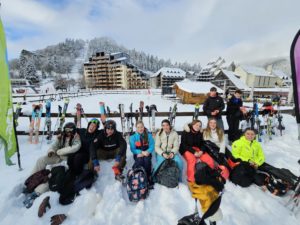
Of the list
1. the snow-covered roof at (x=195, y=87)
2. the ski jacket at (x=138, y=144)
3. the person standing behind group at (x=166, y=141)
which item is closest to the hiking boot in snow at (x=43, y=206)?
the ski jacket at (x=138, y=144)

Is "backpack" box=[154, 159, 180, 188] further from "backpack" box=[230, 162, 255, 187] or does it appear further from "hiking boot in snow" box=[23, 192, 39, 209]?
"hiking boot in snow" box=[23, 192, 39, 209]

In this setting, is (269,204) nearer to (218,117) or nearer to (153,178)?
(153,178)

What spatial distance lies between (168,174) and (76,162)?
175 cm

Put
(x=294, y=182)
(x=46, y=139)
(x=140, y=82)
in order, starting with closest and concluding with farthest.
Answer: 1. (x=294, y=182)
2. (x=46, y=139)
3. (x=140, y=82)

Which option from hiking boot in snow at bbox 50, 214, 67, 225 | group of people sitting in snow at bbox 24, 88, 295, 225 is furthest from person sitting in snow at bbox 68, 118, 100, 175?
hiking boot in snow at bbox 50, 214, 67, 225

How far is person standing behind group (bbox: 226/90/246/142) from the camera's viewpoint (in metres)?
5.05

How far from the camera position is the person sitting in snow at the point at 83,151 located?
10.4ft

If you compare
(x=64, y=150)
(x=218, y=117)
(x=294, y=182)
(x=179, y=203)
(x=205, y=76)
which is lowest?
(x=179, y=203)

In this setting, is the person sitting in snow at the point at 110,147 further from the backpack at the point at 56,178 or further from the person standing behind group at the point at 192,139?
the person standing behind group at the point at 192,139

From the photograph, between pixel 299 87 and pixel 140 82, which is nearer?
pixel 299 87

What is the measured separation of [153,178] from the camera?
3217 millimetres

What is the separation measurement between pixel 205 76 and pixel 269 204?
1982 inches

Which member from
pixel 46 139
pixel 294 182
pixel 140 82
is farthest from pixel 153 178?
pixel 140 82

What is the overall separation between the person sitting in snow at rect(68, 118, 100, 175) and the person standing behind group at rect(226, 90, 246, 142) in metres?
3.92
